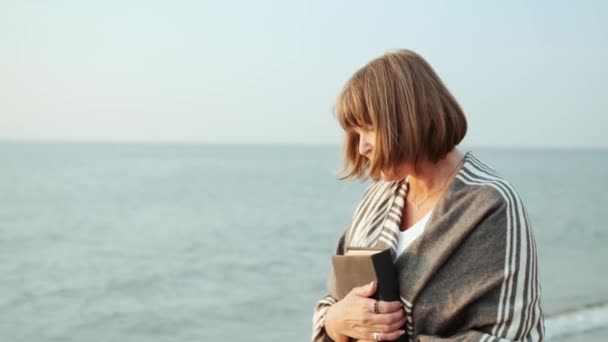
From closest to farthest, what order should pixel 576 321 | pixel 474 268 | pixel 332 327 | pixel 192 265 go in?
1. pixel 474 268
2. pixel 332 327
3. pixel 576 321
4. pixel 192 265

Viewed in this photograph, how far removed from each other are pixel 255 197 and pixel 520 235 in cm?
3432

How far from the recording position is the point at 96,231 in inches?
863

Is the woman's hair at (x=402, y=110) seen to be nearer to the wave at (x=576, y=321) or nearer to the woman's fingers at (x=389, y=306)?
the woman's fingers at (x=389, y=306)

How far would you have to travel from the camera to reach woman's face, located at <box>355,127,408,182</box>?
2.04 m

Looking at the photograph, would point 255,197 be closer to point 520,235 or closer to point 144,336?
point 144,336

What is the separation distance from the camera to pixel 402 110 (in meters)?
1.98

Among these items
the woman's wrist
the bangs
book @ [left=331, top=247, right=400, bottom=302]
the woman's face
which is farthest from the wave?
the bangs

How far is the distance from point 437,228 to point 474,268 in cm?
14

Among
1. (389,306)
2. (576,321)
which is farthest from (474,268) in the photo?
(576,321)

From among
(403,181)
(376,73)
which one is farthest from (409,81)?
(403,181)

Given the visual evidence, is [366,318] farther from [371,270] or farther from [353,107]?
[353,107]

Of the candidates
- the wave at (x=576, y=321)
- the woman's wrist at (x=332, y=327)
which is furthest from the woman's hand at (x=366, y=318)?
the wave at (x=576, y=321)

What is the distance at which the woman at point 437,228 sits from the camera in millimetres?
1919

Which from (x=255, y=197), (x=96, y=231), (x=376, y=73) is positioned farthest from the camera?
(x=255, y=197)
